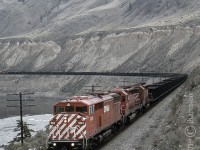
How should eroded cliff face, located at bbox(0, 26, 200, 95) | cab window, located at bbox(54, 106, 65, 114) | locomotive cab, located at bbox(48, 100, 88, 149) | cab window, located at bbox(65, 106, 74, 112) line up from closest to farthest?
locomotive cab, located at bbox(48, 100, 88, 149), cab window, located at bbox(65, 106, 74, 112), cab window, located at bbox(54, 106, 65, 114), eroded cliff face, located at bbox(0, 26, 200, 95)

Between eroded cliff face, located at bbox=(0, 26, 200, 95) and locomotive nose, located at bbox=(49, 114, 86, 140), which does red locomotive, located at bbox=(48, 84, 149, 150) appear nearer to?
locomotive nose, located at bbox=(49, 114, 86, 140)

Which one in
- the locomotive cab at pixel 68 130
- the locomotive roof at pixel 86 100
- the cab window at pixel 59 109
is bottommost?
the locomotive cab at pixel 68 130

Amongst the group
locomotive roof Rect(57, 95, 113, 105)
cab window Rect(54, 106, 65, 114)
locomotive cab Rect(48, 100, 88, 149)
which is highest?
Result: locomotive roof Rect(57, 95, 113, 105)

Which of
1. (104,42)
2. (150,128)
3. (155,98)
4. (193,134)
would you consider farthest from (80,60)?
(193,134)

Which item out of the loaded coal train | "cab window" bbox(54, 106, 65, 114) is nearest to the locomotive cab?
the loaded coal train

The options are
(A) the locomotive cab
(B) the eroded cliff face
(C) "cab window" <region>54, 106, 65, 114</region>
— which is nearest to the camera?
(A) the locomotive cab

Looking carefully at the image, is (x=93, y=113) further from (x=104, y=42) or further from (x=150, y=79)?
(x=104, y=42)

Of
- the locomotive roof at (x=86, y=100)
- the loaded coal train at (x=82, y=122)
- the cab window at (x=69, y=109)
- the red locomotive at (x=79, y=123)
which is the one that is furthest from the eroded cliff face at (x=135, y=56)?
the cab window at (x=69, y=109)

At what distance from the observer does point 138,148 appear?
89.9 feet

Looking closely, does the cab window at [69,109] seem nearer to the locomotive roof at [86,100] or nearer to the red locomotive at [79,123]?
the red locomotive at [79,123]

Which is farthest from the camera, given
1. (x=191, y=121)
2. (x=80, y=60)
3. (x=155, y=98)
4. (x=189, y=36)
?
(x=80, y=60)

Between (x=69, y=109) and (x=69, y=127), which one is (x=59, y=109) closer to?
(x=69, y=109)

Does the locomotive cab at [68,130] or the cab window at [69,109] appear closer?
the locomotive cab at [68,130]

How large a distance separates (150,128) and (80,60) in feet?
529
